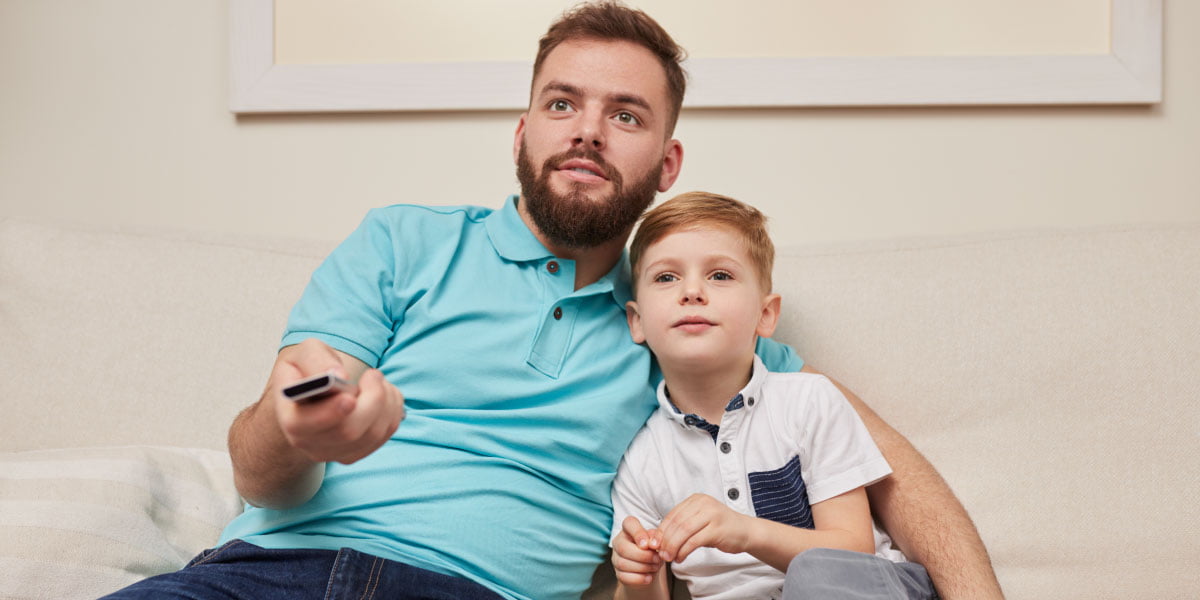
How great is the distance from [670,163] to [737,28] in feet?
1.47

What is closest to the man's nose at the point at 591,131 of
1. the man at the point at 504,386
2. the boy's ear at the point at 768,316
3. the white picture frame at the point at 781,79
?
the man at the point at 504,386

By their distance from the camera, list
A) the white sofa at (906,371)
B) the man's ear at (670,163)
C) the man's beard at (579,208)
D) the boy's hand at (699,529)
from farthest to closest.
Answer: the man's ear at (670,163) < the man's beard at (579,208) < the white sofa at (906,371) < the boy's hand at (699,529)

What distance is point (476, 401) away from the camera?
1.29 meters

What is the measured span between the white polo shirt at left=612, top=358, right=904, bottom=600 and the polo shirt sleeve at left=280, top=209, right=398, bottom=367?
0.43 metres

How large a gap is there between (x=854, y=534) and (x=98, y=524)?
1019mm

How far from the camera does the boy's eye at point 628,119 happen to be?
1481 millimetres

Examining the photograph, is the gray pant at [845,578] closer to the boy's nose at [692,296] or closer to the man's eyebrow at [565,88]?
the boy's nose at [692,296]

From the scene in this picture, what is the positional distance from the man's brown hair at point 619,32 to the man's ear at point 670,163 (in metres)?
0.03

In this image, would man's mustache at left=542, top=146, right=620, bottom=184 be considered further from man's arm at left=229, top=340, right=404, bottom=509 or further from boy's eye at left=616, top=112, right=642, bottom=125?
man's arm at left=229, top=340, right=404, bottom=509

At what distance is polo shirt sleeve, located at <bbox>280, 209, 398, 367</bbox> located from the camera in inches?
48.7

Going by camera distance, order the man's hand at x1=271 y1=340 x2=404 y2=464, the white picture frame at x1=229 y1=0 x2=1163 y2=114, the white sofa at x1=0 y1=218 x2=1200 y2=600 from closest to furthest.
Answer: the man's hand at x1=271 y1=340 x2=404 y2=464
the white sofa at x1=0 y1=218 x2=1200 y2=600
the white picture frame at x1=229 y1=0 x2=1163 y2=114

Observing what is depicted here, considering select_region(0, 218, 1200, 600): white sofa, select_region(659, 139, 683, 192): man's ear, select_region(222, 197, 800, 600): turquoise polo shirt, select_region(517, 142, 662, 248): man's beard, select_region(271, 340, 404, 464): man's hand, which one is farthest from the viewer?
select_region(659, 139, 683, 192): man's ear

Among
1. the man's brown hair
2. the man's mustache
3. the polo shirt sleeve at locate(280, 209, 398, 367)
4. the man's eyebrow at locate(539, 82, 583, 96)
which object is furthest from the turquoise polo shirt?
the man's brown hair

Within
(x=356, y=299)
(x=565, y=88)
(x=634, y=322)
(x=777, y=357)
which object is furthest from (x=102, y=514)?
(x=777, y=357)
